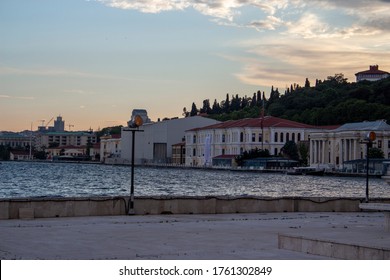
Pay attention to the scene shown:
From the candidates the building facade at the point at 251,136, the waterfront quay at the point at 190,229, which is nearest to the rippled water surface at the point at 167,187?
the waterfront quay at the point at 190,229

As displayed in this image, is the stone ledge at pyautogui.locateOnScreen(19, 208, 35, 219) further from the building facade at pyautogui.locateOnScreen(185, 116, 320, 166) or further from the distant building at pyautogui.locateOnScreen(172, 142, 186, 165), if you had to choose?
the distant building at pyautogui.locateOnScreen(172, 142, 186, 165)

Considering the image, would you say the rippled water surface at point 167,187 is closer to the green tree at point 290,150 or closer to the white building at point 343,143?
the white building at point 343,143

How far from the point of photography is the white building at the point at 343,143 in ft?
455

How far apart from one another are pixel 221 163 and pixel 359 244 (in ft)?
504

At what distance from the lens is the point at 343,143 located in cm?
14275

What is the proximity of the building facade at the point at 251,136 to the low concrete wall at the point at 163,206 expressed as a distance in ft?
442

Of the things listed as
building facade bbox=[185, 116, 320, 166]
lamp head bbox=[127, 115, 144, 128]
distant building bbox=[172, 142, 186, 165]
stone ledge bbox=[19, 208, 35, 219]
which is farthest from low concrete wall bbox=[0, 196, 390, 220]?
distant building bbox=[172, 142, 186, 165]

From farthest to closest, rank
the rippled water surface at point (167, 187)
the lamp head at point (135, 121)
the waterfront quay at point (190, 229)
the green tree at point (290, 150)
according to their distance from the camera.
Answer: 1. the green tree at point (290, 150)
2. the rippled water surface at point (167, 187)
3. the lamp head at point (135, 121)
4. the waterfront quay at point (190, 229)

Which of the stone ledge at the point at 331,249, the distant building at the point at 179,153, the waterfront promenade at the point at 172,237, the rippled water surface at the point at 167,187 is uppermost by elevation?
the distant building at the point at 179,153

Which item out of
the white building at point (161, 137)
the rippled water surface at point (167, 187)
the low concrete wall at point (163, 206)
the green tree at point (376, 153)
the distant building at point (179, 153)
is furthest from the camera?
the white building at point (161, 137)

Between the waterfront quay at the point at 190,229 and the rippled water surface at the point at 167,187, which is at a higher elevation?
the waterfront quay at the point at 190,229

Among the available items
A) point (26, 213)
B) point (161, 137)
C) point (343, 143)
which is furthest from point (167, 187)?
point (161, 137)

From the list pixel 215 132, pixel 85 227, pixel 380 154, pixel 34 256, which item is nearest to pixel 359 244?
pixel 34 256

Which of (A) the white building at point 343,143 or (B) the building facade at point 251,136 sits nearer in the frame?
(A) the white building at point 343,143
